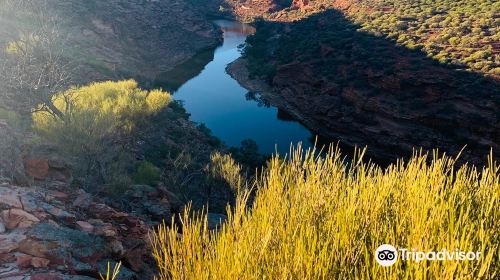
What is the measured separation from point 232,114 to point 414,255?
39692mm

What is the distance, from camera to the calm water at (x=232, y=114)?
120ft

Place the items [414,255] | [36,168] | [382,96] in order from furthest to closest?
[382,96]
[36,168]
[414,255]

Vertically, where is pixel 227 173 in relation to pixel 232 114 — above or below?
below

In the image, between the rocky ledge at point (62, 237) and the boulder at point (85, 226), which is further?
the boulder at point (85, 226)

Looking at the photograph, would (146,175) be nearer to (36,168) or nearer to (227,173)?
(227,173)

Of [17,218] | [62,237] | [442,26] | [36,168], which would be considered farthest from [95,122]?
[442,26]

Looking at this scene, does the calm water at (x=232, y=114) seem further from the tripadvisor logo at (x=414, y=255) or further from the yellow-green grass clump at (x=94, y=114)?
the tripadvisor logo at (x=414, y=255)

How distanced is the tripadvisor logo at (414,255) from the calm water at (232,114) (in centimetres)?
2520

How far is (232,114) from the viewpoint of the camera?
42.3m

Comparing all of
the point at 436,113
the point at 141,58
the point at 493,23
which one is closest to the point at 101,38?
the point at 141,58

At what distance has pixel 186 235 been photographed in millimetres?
3771

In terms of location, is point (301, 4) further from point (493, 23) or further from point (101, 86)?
point (101, 86)

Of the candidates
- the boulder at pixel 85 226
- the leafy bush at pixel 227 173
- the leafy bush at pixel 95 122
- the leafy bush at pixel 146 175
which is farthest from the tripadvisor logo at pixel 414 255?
the leafy bush at pixel 227 173

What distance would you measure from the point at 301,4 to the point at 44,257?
71266 millimetres
